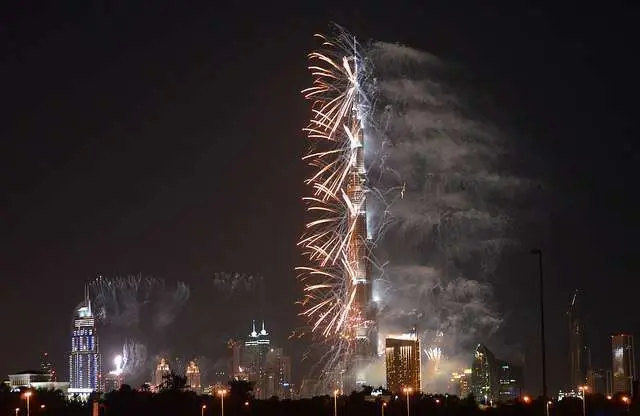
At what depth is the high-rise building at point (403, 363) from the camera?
12119 cm

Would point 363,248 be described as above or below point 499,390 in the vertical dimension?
above

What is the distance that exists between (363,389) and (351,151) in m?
42.8

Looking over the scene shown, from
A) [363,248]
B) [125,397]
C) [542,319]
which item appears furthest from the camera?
[125,397]

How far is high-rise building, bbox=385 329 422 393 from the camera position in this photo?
12119 cm

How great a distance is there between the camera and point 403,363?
125750 mm

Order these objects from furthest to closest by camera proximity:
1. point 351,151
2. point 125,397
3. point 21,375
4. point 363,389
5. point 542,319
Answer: point 21,375 → point 363,389 → point 125,397 → point 351,151 → point 542,319

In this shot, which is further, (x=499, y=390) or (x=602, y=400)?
(x=499, y=390)

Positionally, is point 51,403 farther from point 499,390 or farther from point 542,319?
point 499,390

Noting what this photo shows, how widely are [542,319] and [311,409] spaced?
43361 mm

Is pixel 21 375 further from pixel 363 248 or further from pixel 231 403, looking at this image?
pixel 363 248

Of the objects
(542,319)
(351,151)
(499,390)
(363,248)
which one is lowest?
(499,390)

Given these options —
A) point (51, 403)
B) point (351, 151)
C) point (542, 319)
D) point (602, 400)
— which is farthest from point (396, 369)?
point (542, 319)

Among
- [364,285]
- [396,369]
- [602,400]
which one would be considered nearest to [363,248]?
[364,285]

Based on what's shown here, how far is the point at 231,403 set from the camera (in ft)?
300
